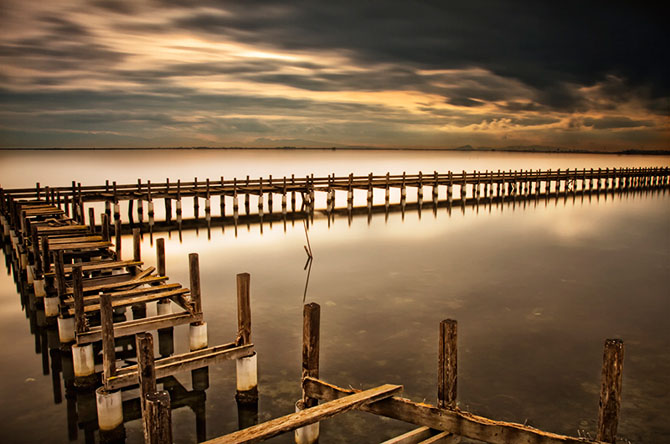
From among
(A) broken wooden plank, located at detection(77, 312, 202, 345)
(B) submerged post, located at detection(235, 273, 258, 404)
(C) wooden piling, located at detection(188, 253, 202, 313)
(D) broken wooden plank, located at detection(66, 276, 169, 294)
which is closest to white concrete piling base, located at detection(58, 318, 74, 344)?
(D) broken wooden plank, located at detection(66, 276, 169, 294)

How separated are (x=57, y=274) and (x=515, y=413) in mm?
9090

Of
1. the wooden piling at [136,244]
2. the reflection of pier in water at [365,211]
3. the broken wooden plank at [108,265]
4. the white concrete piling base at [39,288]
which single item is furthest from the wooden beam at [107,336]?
the reflection of pier in water at [365,211]

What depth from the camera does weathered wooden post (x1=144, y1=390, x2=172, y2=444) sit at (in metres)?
4.80

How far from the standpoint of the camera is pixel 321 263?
2184 cm

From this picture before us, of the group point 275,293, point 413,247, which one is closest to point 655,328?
point 275,293

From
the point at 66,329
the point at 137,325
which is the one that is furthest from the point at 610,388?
the point at 66,329

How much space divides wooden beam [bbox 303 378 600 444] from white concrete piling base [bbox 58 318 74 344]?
6347 millimetres

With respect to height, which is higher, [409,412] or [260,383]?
[409,412]

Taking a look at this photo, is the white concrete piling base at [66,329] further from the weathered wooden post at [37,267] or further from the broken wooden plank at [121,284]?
the weathered wooden post at [37,267]

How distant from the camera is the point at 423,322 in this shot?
13.9m

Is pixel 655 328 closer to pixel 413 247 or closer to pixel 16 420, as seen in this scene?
pixel 413 247

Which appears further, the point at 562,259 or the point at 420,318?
the point at 562,259

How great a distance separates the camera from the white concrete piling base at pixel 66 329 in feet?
35.0

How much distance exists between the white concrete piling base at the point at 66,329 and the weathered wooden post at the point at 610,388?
31.9 ft
